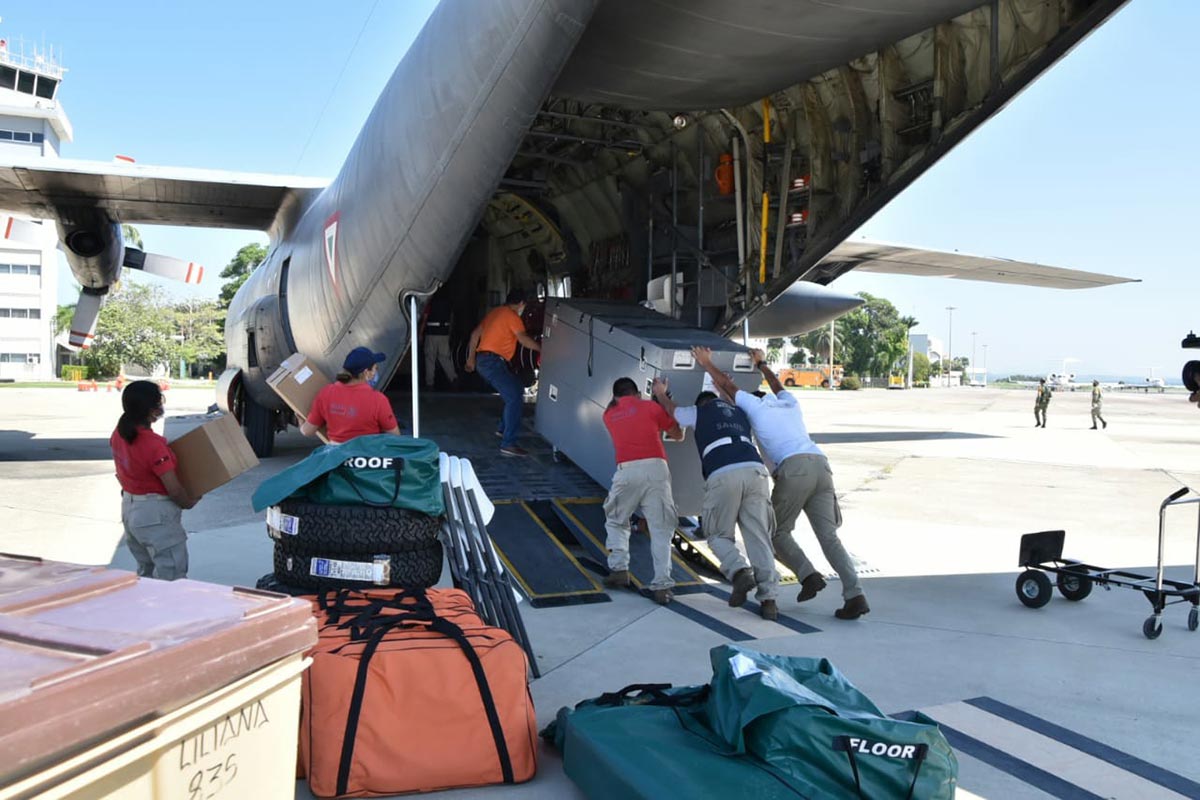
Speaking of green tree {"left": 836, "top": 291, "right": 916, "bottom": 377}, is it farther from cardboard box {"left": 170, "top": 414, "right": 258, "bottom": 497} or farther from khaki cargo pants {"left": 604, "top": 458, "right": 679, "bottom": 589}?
cardboard box {"left": 170, "top": 414, "right": 258, "bottom": 497}

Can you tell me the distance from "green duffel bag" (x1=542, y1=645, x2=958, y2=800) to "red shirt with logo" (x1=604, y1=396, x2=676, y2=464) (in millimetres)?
3188

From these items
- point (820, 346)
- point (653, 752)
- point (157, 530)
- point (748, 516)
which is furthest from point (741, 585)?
point (820, 346)

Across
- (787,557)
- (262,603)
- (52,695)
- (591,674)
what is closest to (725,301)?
(787,557)

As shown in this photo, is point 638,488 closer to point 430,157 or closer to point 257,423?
point 430,157

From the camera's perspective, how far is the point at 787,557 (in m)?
6.19

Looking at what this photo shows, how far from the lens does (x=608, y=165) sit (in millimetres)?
10617

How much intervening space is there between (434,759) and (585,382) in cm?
521

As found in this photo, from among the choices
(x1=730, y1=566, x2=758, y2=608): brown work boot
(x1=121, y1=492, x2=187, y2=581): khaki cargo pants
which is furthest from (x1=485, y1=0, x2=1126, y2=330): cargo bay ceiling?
(x1=121, y1=492, x2=187, y2=581): khaki cargo pants

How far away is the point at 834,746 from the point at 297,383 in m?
6.68

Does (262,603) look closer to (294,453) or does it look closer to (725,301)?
(725,301)

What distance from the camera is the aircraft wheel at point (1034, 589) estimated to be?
6289mm

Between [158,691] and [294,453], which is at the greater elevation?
[158,691]

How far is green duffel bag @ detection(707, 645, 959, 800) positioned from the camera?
277 centimetres

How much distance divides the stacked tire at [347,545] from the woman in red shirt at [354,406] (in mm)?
1697
